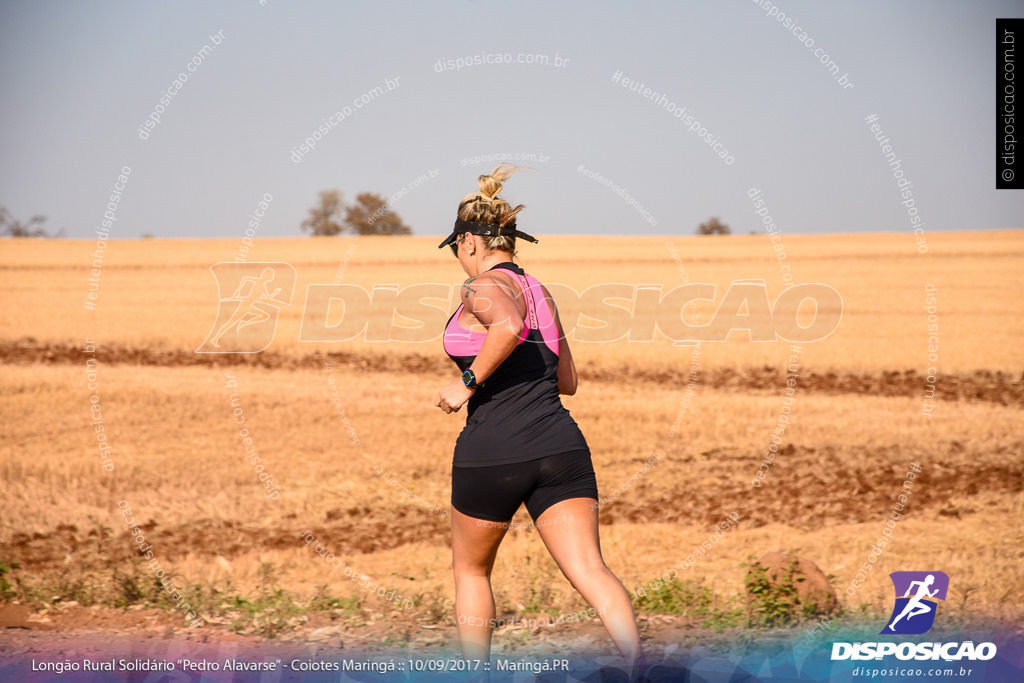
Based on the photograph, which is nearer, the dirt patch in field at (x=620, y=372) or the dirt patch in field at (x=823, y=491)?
the dirt patch in field at (x=823, y=491)

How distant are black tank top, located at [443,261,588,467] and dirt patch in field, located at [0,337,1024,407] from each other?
14.0m

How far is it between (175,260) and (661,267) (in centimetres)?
2576

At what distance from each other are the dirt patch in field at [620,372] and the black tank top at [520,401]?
45.9 ft

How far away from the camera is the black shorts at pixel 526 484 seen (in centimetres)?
313

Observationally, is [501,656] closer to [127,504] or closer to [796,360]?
[127,504]

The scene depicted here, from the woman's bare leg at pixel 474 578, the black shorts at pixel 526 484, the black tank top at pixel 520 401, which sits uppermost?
the black tank top at pixel 520 401

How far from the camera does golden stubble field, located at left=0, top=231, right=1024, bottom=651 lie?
6.93 meters

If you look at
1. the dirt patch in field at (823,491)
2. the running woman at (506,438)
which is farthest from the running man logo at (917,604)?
the dirt patch in field at (823,491)

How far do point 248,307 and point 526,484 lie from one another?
85.9ft

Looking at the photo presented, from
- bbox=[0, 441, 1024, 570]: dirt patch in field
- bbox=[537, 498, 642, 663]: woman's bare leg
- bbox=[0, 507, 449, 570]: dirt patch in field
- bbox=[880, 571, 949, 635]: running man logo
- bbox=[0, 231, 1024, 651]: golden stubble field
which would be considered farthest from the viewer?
bbox=[0, 441, 1024, 570]: dirt patch in field

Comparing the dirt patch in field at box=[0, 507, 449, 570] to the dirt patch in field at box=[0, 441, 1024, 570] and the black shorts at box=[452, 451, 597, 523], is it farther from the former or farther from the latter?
the black shorts at box=[452, 451, 597, 523]

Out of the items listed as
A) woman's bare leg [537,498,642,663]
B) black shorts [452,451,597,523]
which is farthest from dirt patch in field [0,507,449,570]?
woman's bare leg [537,498,642,663]

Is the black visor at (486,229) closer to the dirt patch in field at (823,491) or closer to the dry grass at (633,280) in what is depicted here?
the dirt patch in field at (823,491)

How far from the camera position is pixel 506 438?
124 inches
